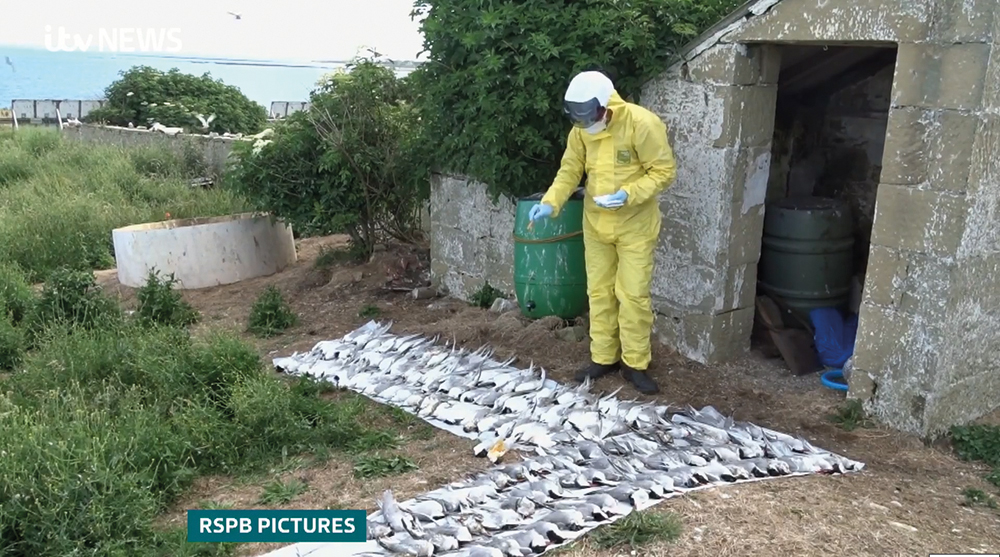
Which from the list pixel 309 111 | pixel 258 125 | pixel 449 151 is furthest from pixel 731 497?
pixel 258 125

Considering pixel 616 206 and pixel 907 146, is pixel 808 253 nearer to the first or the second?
pixel 907 146

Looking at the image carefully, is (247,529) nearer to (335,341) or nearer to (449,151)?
(335,341)

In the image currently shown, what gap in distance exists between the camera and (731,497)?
387cm

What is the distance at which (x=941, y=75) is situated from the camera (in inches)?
172

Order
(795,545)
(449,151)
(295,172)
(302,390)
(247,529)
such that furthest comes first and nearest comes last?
(295,172) → (449,151) → (302,390) → (247,529) → (795,545)

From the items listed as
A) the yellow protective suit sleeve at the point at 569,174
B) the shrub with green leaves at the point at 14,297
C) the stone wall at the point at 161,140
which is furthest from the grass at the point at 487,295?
the stone wall at the point at 161,140

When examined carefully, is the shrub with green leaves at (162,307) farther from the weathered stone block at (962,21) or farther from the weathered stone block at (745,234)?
the weathered stone block at (962,21)

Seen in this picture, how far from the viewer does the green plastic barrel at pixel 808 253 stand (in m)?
5.96

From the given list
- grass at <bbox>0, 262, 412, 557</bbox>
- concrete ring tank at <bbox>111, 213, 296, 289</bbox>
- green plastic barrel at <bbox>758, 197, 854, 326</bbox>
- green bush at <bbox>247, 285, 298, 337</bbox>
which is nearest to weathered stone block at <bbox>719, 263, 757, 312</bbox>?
green plastic barrel at <bbox>758, 197, 854, 326</bbox>

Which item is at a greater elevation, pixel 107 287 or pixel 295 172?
pixel 295 172

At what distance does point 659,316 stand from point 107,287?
17.2 ft

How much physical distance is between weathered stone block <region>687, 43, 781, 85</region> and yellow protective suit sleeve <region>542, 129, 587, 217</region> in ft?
3.10

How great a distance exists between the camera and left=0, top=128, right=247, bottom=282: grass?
8.94 meters

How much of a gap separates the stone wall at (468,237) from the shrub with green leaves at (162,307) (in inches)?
84.2
